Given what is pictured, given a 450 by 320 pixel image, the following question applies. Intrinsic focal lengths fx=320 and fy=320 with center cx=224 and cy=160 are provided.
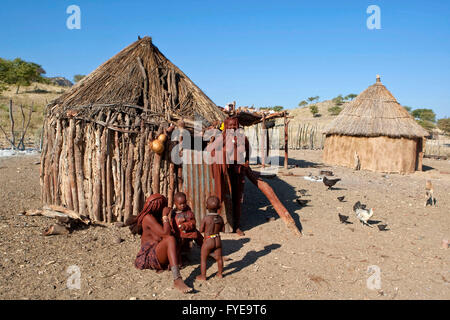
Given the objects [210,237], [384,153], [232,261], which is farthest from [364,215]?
[384,153]

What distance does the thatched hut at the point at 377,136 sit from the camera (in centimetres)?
1320

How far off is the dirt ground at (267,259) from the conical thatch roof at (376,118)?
6707mm

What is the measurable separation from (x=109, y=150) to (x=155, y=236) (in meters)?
2.25

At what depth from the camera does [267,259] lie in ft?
14.6

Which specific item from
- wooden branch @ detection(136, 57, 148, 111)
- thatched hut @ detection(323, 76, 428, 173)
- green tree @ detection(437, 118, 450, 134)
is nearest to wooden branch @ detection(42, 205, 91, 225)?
wooden branch @ detection(136, 57, 148, 111)

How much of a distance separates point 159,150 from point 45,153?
255 cm

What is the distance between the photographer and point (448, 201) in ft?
26.0

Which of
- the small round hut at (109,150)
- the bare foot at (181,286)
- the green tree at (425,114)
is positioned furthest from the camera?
the green tree at (425,114)

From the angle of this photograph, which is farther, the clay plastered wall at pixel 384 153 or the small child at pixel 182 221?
the clay plastered wall at pixel 384 153

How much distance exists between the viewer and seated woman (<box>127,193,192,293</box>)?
3656 mm

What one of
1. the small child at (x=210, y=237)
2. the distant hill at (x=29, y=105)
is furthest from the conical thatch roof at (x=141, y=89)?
the distant hill at (x=29, y=105)

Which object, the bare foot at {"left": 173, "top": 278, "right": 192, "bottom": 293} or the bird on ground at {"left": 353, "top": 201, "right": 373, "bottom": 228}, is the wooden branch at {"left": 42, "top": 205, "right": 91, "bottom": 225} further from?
the bird on ground at {"left": 353, "top": 201, "right": 373, "bottom": 228}

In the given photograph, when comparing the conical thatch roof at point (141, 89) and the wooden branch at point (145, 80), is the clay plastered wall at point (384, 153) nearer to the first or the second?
the conical thatch roof at point (141, 89)

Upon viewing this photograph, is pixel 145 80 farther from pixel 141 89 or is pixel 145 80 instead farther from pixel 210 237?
pixel 210 237
